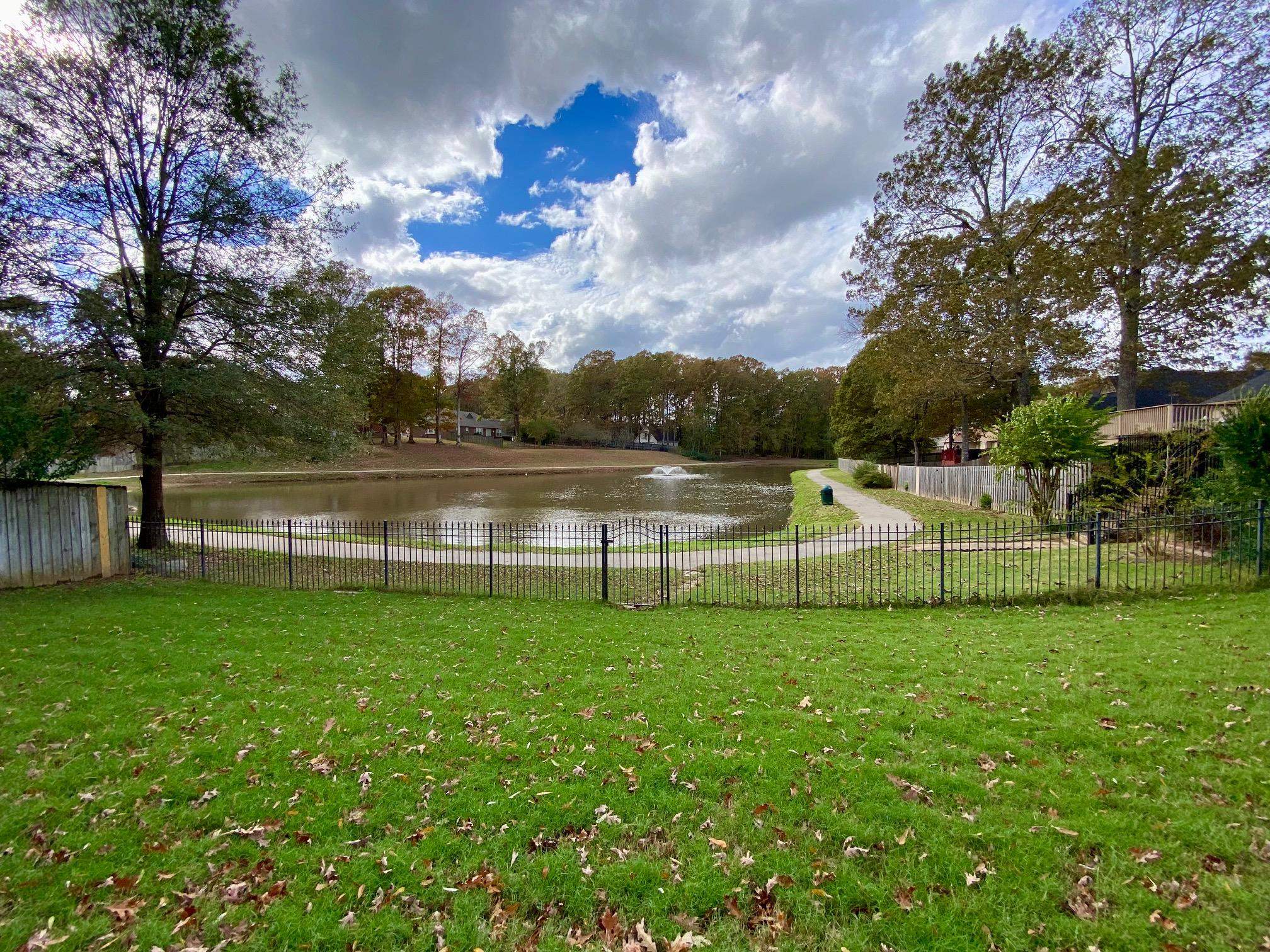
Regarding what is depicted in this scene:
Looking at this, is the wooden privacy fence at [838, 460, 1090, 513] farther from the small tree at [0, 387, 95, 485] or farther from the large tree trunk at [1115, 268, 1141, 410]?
the small tree at [0, 387, 95, 485]

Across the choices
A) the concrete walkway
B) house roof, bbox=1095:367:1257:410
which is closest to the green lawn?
the concrete walkway

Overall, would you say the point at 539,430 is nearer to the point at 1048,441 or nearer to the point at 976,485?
the point at 976,485

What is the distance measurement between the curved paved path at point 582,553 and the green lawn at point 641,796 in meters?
5.20

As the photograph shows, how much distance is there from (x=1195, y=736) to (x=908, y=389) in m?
22.6

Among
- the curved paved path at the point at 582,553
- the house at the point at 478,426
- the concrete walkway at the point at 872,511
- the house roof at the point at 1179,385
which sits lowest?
the curved paved path at the point at 582,553

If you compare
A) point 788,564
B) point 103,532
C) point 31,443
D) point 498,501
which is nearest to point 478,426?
point 498,501

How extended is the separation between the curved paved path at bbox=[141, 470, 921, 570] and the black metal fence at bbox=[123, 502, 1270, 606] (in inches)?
2.9

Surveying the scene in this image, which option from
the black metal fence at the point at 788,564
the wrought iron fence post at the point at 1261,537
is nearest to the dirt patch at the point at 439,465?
the black metal fence at the point at 788,564

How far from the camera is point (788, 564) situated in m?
11.4

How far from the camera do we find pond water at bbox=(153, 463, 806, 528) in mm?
22016

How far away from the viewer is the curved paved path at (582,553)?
11.8 meters

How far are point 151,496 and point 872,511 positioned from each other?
21561mm

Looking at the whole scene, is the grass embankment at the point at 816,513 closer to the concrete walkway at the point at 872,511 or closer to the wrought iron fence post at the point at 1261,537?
the concrete walkway at the point at 872,511

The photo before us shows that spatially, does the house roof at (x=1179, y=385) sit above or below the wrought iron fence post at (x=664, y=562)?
above
